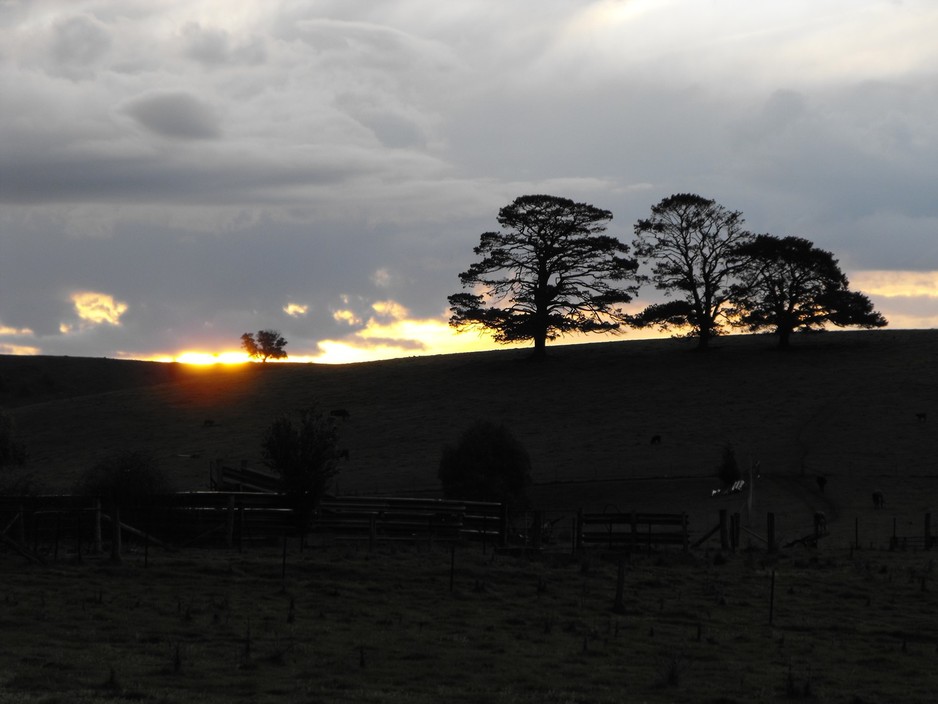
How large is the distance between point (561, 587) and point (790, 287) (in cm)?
7030

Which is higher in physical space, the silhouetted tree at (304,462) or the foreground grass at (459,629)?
the silhouetted tree at (304,462)

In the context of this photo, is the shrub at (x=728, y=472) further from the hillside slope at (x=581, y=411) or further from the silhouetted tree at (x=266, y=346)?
the silhouetted tree at (x=266, y=346)

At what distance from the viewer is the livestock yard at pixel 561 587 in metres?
19.2

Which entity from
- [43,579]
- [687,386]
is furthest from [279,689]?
[687,386]

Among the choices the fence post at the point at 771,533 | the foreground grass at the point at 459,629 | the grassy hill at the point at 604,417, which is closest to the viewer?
the foreground grass at the point at 459,629

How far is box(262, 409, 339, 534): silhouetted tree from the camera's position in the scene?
38.8 m

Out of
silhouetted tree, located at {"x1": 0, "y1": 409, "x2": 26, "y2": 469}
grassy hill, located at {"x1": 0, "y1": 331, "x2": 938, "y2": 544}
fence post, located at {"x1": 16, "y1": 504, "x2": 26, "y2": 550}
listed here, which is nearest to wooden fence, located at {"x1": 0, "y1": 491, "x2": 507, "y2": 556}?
fence post, located at {"x1": 16, "y1": 504, "x2": 26, "y2": 550}

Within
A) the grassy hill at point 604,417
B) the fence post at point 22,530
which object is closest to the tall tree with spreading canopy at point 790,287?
the grassy hill at point 604,417

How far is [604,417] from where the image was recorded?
7969 centimetres

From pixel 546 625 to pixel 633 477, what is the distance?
3816 centimetres

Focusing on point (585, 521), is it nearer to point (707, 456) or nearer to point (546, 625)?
point (546, 625)

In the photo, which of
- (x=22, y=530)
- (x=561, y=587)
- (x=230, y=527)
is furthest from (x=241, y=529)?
(x=561, y=587)

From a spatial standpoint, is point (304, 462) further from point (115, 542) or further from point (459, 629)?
point (459, 629)

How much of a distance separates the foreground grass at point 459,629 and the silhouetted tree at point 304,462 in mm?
3168
